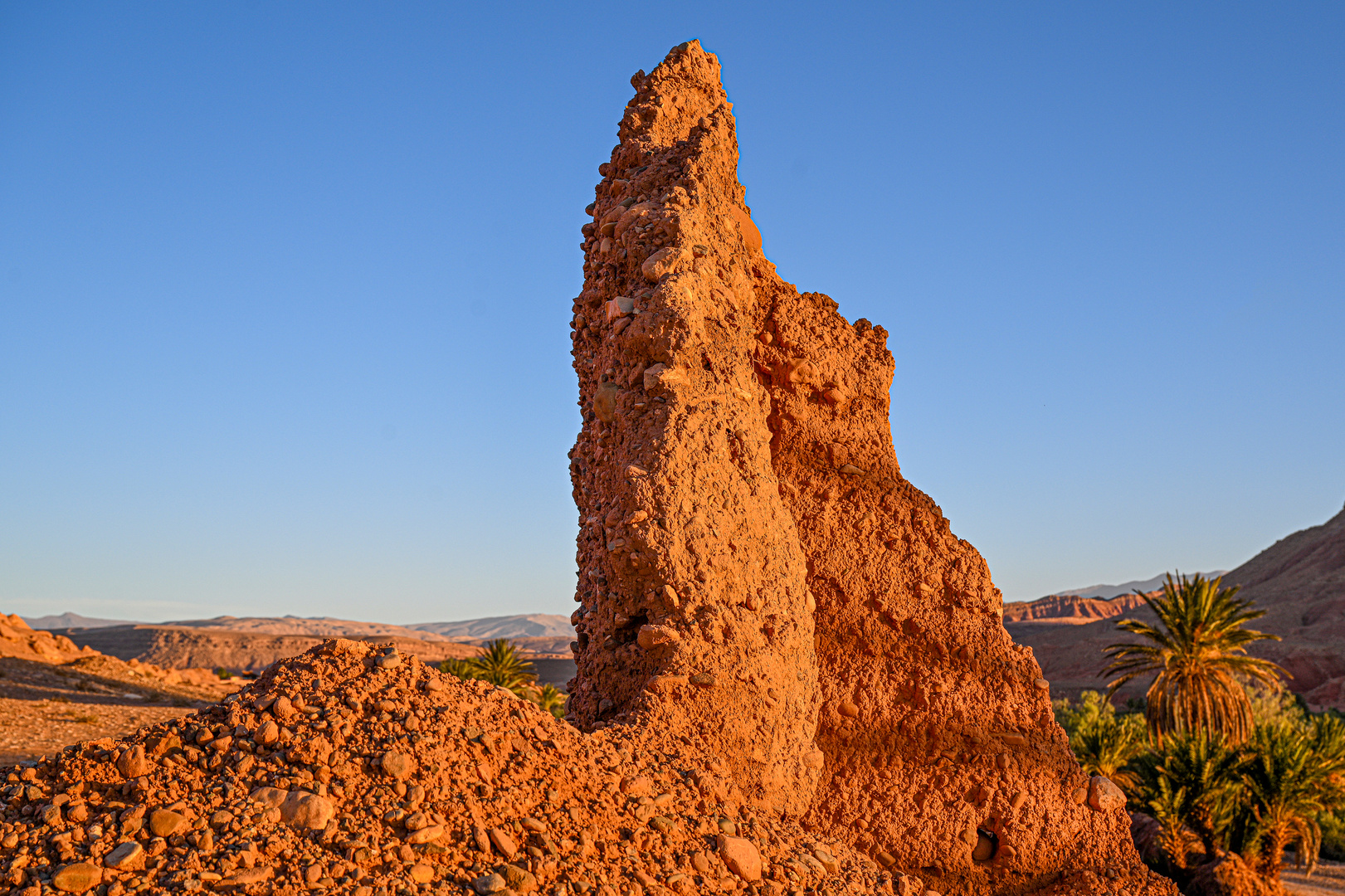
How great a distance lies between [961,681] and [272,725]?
3.68 m

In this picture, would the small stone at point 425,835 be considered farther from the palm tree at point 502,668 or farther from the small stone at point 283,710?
the palm tree at point 502,668

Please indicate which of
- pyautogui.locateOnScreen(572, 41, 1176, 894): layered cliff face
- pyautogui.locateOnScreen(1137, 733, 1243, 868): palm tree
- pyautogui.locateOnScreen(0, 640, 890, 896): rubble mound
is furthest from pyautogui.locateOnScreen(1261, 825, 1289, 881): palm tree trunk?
pyautogui.locateOnScreen(0, 640, 890, 896): rubble mound

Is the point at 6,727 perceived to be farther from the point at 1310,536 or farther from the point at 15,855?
the point at 1310,536

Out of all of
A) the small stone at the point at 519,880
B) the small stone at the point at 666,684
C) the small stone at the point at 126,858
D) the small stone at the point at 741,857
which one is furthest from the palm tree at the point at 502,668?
the small stone at the point at 126,858

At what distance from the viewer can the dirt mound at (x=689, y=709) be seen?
3.20m

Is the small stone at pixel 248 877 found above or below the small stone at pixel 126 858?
below

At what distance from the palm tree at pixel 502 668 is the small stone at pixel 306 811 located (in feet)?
57.4

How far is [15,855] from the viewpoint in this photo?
2.94 meters

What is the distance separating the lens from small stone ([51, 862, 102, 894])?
2789 millimetres

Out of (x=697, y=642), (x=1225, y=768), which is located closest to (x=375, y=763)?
(x=697, y=642)

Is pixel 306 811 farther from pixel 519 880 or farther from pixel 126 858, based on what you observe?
pixel 519 880

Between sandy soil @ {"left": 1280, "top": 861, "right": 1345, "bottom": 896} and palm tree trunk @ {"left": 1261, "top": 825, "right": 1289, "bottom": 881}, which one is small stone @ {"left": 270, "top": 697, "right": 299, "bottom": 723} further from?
sandy soil @ {"left": 1280, "top": 861, "right": 1345, "bottom": 896}

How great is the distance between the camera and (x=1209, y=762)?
14.8 meters

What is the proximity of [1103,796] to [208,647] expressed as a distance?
73041 millimetres
